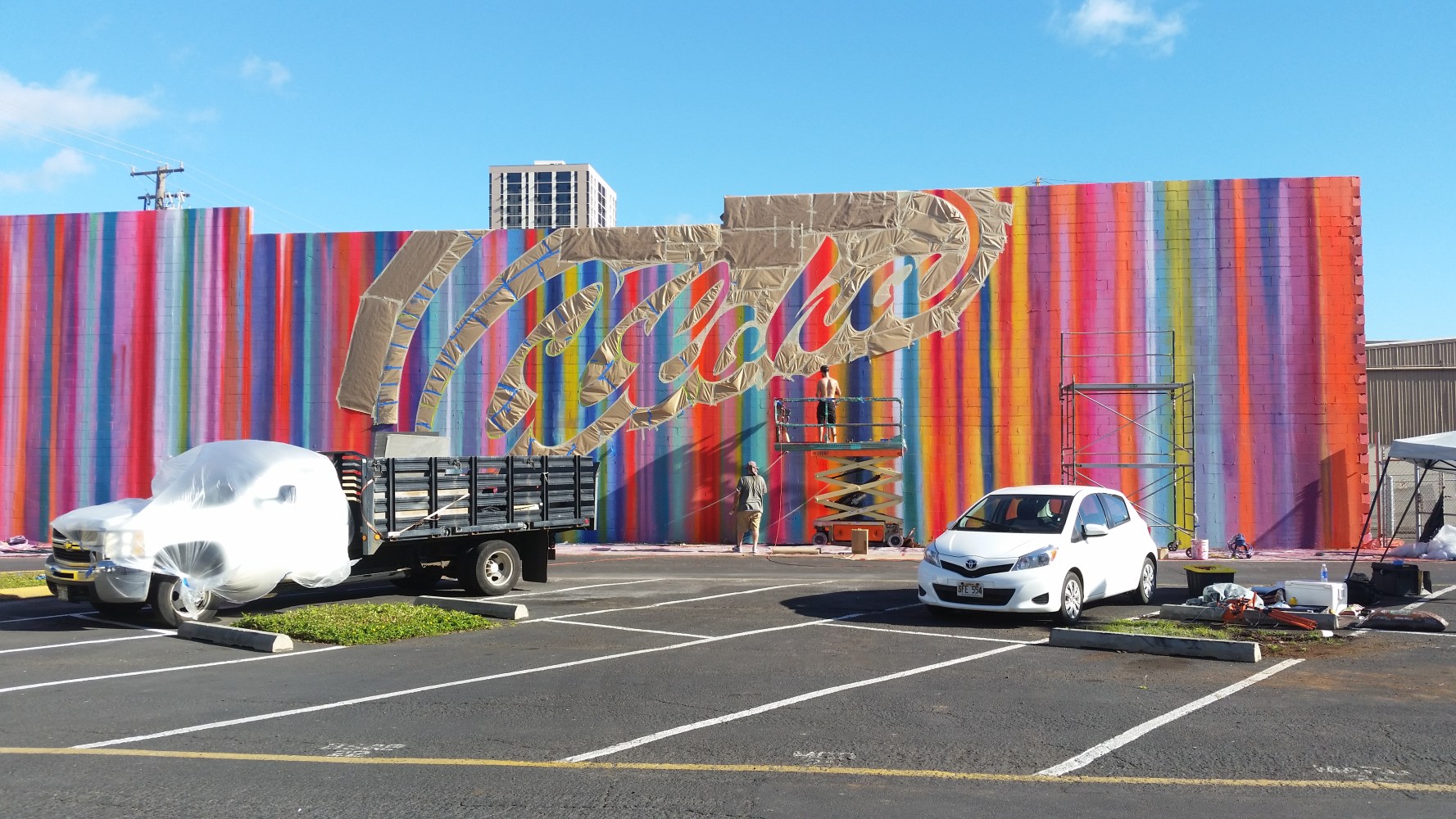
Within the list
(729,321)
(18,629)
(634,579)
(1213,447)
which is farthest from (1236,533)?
(18,629)

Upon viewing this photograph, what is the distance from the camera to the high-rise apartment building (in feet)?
585

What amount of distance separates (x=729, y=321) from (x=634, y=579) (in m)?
8.16

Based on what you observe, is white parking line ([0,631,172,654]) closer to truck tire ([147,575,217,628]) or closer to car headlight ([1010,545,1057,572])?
truck tire ([147,575,217,628])

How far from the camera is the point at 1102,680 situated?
8602 millimetres

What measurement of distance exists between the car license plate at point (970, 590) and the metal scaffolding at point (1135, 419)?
1092cm

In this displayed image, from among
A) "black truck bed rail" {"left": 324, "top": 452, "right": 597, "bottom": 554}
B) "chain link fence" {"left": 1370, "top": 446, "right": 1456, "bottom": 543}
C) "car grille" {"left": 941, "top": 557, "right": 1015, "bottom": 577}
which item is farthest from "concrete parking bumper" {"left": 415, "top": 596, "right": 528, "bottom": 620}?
"chain link fence" {"left": 1370, "top": 446, "right": 1456, "bottom": 543}

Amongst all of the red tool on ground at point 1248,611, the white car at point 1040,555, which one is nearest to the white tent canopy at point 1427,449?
the white car at point 1040,555

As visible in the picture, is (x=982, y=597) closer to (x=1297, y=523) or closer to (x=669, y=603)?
(x=669, y=603)

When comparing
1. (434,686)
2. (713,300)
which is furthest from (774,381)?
(434,686)

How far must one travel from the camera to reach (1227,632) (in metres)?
10.7

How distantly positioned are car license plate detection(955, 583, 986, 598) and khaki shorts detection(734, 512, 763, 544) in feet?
34.2

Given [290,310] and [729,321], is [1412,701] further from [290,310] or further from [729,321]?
[290,310]

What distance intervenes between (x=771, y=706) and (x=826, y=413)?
14.7 metres

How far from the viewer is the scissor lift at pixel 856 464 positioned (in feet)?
72.5
